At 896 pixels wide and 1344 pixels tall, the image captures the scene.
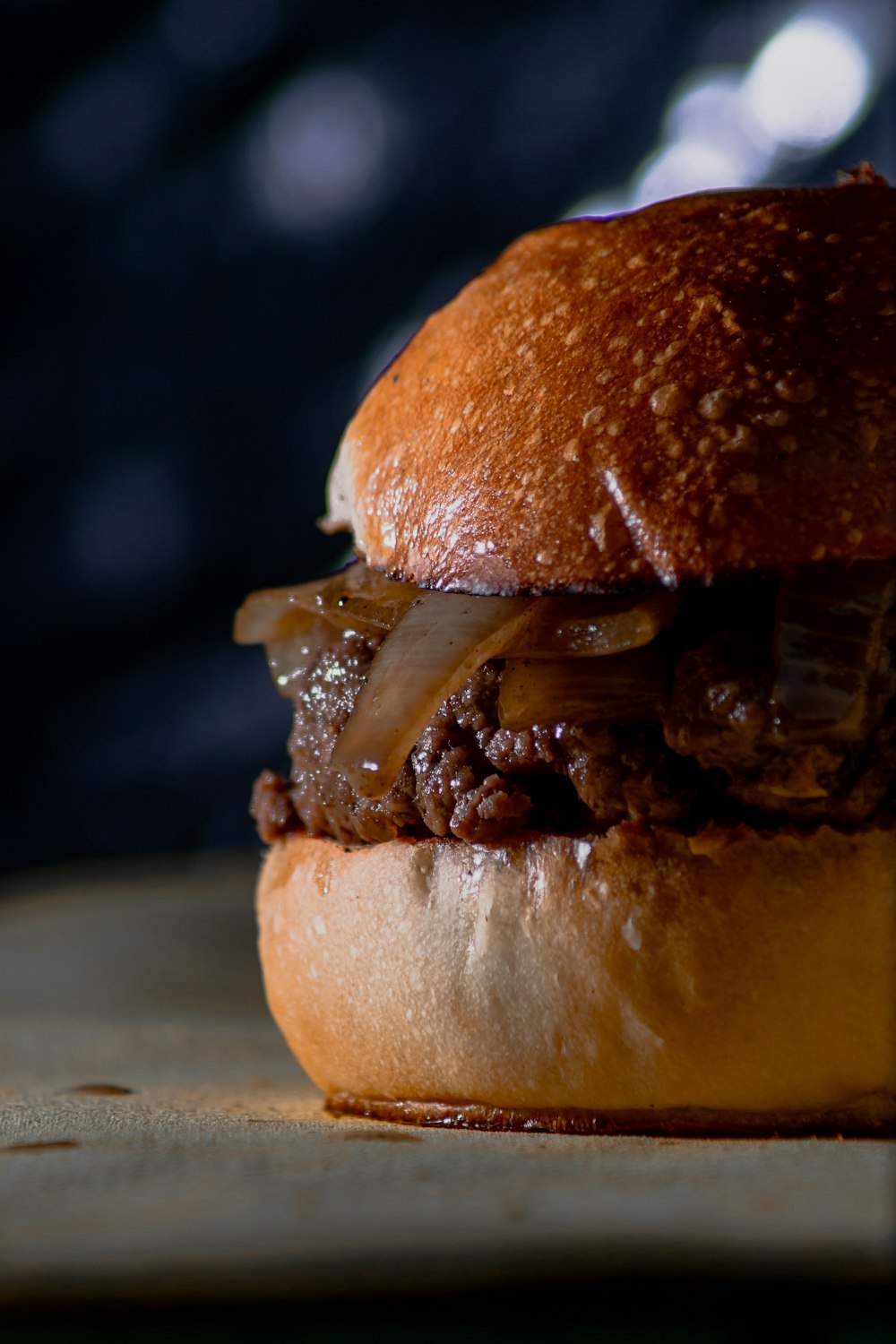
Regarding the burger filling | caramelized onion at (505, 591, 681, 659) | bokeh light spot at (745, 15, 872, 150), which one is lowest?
the burger filling

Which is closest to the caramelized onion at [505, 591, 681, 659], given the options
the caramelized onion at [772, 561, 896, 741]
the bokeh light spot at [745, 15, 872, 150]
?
the caramelized onion at [772, 561, 896, 741]

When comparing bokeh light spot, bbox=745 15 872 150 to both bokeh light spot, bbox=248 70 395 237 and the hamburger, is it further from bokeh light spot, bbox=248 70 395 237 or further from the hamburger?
the hamburger

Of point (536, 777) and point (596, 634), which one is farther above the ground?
point (596, 634)

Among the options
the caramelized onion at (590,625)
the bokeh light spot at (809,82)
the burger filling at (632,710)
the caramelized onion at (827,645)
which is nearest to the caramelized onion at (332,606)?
the burger filling at (632,710)

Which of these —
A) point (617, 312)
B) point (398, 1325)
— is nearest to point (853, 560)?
point (617, 312)

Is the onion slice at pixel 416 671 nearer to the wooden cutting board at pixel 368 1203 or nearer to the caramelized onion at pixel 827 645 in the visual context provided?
the caramelized onion at pixel 827 645

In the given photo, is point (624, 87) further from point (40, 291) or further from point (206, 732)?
point (206, 732)
